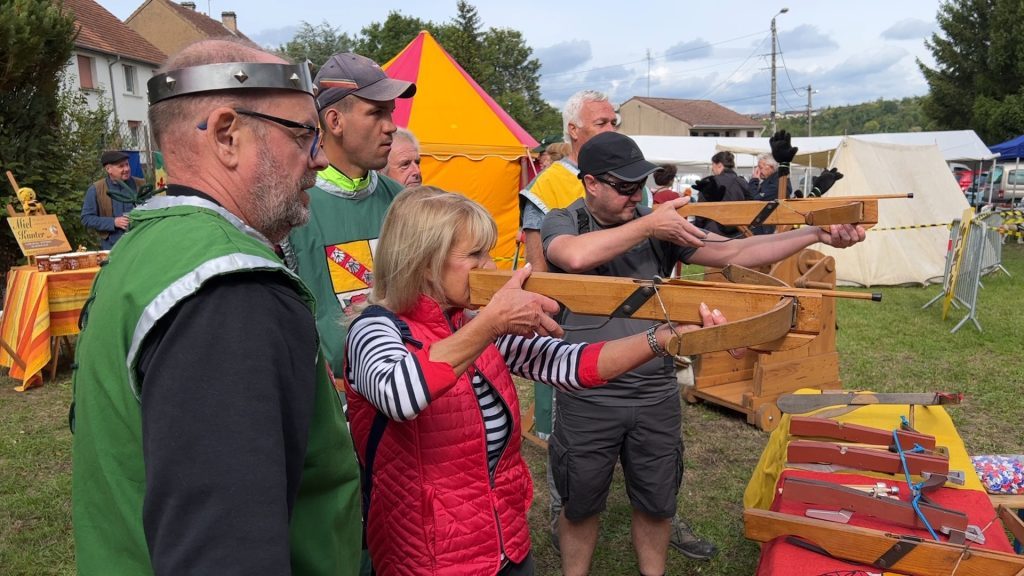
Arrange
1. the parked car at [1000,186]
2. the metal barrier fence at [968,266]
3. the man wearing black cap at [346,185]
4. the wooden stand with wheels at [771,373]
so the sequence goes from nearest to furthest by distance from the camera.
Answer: the man wearing black cap at [346,185]
the wooden stand with wheels at [771,373]
the metal barrier fence at [968,266]
the parked car at [1000,186]

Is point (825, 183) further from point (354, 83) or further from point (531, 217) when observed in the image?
point (354, 83)

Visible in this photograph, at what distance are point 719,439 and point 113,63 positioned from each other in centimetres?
3277

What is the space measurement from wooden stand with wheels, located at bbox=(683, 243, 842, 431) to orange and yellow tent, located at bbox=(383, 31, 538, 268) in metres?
3.95

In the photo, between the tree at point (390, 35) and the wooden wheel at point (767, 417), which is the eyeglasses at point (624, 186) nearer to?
the wooden wheel at point (767, 417)

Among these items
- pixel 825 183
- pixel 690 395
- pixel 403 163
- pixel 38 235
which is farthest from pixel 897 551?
pixel 38 235

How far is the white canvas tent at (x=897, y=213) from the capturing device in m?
11.4

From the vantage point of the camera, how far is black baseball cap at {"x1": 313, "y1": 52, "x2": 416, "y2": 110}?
2.43 m

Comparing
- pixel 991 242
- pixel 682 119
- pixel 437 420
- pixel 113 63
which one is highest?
pixel 113 63

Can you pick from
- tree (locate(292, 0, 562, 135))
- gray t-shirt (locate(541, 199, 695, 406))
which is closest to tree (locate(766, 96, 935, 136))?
tree (locate(292, 0, 562, 135))

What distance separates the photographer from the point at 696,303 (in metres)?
1.63

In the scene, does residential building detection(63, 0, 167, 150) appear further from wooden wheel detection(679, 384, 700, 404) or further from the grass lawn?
wooden wheel detection(679, 384, 700, 404)

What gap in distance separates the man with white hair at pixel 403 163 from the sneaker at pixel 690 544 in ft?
7.57

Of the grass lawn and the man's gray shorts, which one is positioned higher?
the man's gray shorts

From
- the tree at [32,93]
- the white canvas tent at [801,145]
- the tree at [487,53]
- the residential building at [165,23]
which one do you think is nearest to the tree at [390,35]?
the tree at [487,53]
